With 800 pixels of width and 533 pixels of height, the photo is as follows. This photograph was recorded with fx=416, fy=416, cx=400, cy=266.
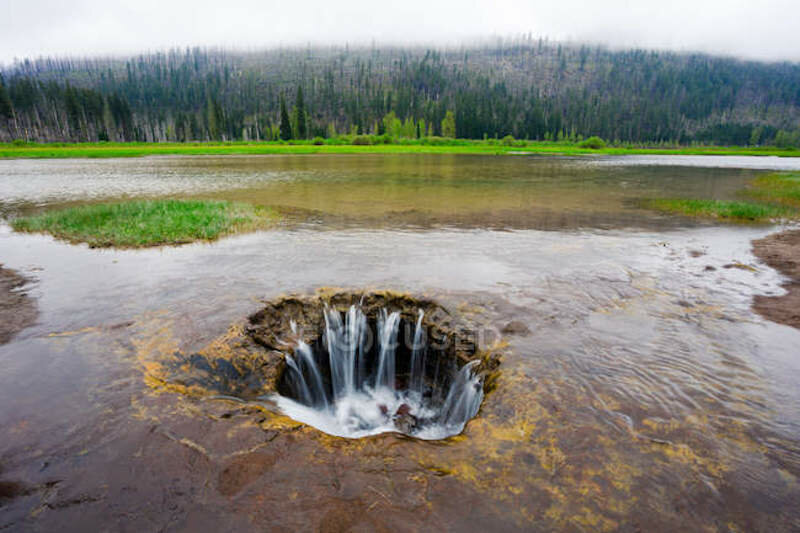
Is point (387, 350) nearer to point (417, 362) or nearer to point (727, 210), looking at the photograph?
point (417, 362)

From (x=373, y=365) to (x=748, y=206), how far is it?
27622 millimetres

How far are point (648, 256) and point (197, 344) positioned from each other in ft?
52.4

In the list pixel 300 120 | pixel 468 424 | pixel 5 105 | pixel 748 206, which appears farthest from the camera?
pixel 300 120

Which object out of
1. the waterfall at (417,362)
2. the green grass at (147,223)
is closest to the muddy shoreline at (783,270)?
the waterfall at (417,362)

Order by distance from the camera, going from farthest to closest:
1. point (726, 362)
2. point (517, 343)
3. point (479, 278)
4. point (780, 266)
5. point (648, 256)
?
1. point (648, 256)
2. point (780, 266)
3. point (479, 278)
4. point (517, 343)
5. point (726, 362)

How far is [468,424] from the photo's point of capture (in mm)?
6715

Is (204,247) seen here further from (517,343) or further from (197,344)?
(517,343)

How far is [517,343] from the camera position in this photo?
9.09 m

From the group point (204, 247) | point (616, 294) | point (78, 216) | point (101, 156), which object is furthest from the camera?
point (101, 156)

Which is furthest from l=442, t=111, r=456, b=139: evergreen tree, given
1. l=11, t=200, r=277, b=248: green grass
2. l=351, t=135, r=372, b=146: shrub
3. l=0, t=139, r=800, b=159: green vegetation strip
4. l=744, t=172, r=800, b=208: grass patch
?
l=11, t=200, r=277, b=248: green grass

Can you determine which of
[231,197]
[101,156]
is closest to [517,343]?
[231,197]

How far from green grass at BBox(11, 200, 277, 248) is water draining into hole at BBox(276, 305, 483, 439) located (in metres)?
11.1

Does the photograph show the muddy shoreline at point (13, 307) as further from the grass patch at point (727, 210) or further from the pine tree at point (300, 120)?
the pine tree at point (300, 120)

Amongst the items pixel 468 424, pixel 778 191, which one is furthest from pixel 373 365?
pixel 778 191
